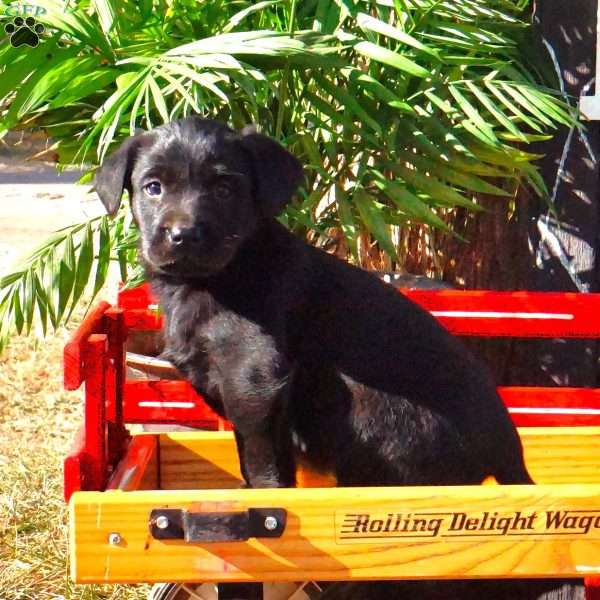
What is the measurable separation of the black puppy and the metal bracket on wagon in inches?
21.0

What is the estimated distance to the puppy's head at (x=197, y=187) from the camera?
2.28m

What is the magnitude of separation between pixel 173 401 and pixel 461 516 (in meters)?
1.35

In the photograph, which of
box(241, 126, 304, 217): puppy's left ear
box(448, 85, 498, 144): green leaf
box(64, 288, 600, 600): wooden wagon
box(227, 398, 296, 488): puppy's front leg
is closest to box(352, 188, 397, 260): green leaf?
box(448, 85, 498, 144): green leaf

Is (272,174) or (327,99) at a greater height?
(327,99)

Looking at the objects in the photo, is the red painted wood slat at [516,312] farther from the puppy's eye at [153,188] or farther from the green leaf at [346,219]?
the puppy's eye at [153,188]

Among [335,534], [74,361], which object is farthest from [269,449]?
[335,534]

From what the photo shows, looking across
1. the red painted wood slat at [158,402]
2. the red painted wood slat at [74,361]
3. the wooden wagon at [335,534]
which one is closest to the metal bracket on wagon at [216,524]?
the wooden wagon at [335,534]

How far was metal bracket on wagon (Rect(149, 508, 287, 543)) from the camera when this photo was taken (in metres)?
1.70

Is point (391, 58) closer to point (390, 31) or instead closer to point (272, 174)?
point (390, 31)

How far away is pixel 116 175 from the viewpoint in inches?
95.7

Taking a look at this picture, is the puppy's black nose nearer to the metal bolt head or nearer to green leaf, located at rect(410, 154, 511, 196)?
the metal bolt head

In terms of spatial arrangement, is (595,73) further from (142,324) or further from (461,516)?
(461,516)

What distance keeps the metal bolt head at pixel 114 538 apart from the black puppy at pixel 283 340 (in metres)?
0.58

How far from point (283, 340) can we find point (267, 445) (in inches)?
9.4
